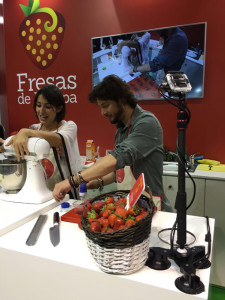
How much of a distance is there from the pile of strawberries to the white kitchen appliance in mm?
506

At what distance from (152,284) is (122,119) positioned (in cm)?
115

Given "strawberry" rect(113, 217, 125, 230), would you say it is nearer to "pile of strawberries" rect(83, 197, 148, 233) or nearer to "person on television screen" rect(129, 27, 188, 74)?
"pile of strawberries" rect(83, 197, 148, 233)

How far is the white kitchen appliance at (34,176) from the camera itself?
1387 millimetres

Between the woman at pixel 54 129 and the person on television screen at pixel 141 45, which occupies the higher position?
the person on television screen at pixel 141 45

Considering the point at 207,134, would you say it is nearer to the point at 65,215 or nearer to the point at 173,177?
the point at 173,177

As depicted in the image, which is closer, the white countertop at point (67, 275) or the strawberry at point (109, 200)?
the white countertop at point (67, 275)

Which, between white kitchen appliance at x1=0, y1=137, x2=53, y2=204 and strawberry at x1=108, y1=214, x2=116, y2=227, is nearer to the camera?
strawberry at x1=108, y1=214, x2=116, y2=227

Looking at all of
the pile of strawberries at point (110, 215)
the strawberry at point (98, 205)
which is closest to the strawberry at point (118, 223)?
the pile of strawberries at point (110, 215)

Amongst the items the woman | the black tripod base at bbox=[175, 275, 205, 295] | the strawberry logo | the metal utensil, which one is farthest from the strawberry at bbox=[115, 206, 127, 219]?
the strawberry logo

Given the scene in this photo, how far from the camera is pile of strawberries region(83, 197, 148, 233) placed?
33.1 inches

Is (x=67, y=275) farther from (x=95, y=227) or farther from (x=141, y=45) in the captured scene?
(x=141, y=45)

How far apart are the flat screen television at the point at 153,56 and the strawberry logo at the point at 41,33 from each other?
57 cm

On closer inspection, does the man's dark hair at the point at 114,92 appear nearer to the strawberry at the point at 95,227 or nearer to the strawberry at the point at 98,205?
the strawberry at the point at 98,205

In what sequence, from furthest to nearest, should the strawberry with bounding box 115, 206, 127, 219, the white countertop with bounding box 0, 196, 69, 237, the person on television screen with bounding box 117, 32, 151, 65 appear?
the person on television screen with bounding box 117, 32, 151, 65
the white countertop with bounding box 0, 196, 69, 237
the strawberry with bounding box 115, 206, 127, 219
